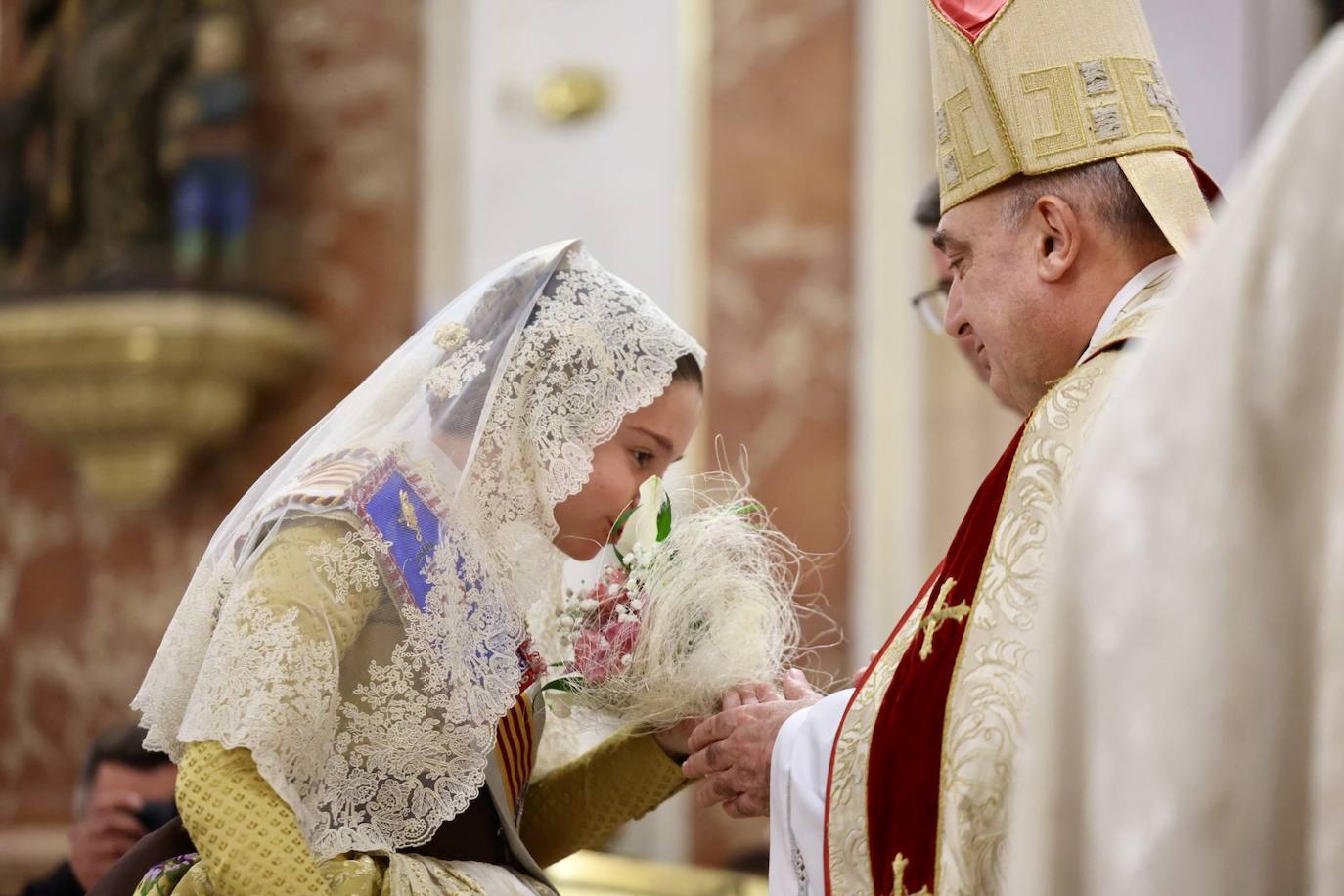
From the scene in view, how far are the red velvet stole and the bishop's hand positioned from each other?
0.33m

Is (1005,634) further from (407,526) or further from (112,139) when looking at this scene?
(112,139)

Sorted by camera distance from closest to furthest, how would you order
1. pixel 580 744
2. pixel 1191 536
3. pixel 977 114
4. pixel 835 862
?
pixel 1191 536 → pixel 835 862 → pixel 977 114 → pixel 580 744

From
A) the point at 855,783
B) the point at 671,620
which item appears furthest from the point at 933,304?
the point at 855,783

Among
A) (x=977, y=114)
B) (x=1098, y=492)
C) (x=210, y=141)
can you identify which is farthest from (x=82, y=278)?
(x=1098, y=492)

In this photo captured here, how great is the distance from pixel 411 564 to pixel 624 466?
17.4 inches

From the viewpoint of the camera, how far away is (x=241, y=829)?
78.0 inches

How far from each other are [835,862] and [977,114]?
1080mm

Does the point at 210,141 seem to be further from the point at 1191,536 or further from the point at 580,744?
the point at 1191,536

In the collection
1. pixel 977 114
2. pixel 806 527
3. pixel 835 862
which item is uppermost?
pixel 977 114

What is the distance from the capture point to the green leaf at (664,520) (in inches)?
97.3

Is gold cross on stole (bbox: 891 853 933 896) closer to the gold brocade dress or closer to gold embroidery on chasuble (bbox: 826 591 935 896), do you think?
gold embroidery on chasuble (bbox: 826 591 935 896)

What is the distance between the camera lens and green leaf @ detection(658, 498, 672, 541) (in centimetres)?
247

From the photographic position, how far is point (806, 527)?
6254 mm

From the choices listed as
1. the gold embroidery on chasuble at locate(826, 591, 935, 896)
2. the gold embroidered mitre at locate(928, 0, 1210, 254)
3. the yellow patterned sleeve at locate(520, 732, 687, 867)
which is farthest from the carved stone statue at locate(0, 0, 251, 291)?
the gold embroidery on chasuble at locate(826, 591, 935, 896)
